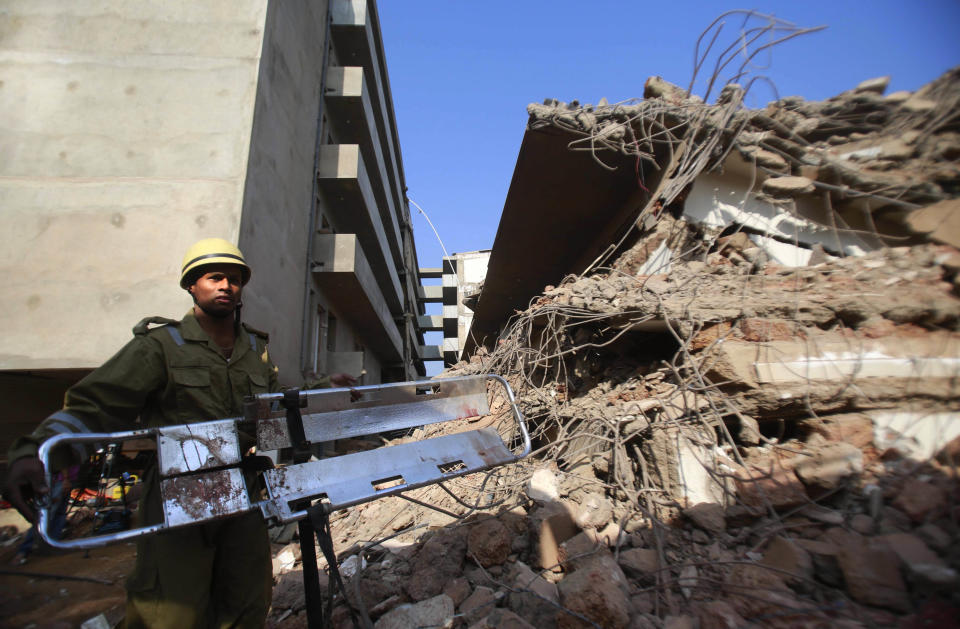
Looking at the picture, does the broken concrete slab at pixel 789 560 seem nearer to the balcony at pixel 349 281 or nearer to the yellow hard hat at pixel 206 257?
the yellow hard hat at pixel 206 257

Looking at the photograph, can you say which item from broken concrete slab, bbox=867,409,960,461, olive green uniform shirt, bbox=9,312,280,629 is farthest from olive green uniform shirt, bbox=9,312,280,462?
broken concrete slab, bbox=867,409,960,461

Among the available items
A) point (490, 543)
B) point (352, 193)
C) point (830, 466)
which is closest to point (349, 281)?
point (352, 193)

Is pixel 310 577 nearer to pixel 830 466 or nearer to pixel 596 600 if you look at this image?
pixel 596 600

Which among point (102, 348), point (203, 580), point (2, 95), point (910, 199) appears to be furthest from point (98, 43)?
point (910, 199)

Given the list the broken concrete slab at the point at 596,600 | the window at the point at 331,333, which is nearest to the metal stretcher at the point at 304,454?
the broken concrete slab at the point at 596,600

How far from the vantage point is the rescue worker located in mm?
1627

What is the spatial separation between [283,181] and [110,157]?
6.67 ft

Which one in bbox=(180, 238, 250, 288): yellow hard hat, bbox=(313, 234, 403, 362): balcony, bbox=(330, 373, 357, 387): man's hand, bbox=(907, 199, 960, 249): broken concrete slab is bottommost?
bbox=(330, 373, 357, 387): man's hand

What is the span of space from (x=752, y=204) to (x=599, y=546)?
2.88m

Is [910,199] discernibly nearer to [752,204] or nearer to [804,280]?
[804,280]

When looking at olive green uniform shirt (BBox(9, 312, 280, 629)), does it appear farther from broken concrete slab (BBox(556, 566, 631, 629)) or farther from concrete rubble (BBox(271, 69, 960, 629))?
broken concrete slab (BBox(556, 566, 631, 629))

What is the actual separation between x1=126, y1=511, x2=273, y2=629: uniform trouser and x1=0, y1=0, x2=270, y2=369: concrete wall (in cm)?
365

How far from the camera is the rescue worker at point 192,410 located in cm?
163

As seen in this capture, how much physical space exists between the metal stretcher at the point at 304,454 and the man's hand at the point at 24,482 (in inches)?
2.1
